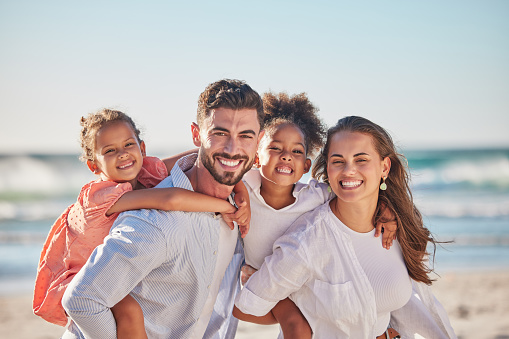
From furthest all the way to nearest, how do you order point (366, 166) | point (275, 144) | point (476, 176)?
point (476, 176) < point (275, 144) < point (366, 166)

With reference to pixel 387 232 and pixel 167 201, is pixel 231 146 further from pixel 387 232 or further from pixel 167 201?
pixel 387 232

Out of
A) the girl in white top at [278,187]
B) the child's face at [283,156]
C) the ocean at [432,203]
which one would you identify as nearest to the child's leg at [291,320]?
the girl in white top at [278,187]

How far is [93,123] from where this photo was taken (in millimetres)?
3559

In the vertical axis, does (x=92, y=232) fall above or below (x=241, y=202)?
below

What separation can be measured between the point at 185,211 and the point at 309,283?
38.9 inches

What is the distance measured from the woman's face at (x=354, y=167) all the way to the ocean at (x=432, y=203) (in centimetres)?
204

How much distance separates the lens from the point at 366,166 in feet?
11.6

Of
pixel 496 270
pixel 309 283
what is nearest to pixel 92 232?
pixel 309 283

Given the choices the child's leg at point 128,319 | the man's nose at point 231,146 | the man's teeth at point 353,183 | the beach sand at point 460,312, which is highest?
the man's nose at point 231,146

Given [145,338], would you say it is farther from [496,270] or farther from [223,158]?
[496,270]

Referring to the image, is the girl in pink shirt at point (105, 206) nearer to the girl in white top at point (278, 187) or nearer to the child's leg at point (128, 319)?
the child's leg at point (128, 319)

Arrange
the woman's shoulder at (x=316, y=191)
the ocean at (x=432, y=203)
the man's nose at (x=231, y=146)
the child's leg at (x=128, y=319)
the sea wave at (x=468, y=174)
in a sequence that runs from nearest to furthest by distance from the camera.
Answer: the child's leg at (x=128, y=319) < the man's nose at (x=231, y=146) < the woman's shoulder at (x=316, y=191) < the ocean at (x=432, y=203) < the sea wave at (x=468, y=174)

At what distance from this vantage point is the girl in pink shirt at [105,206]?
3.10m

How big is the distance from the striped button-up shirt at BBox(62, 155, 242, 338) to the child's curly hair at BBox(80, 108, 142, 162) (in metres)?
0.56
